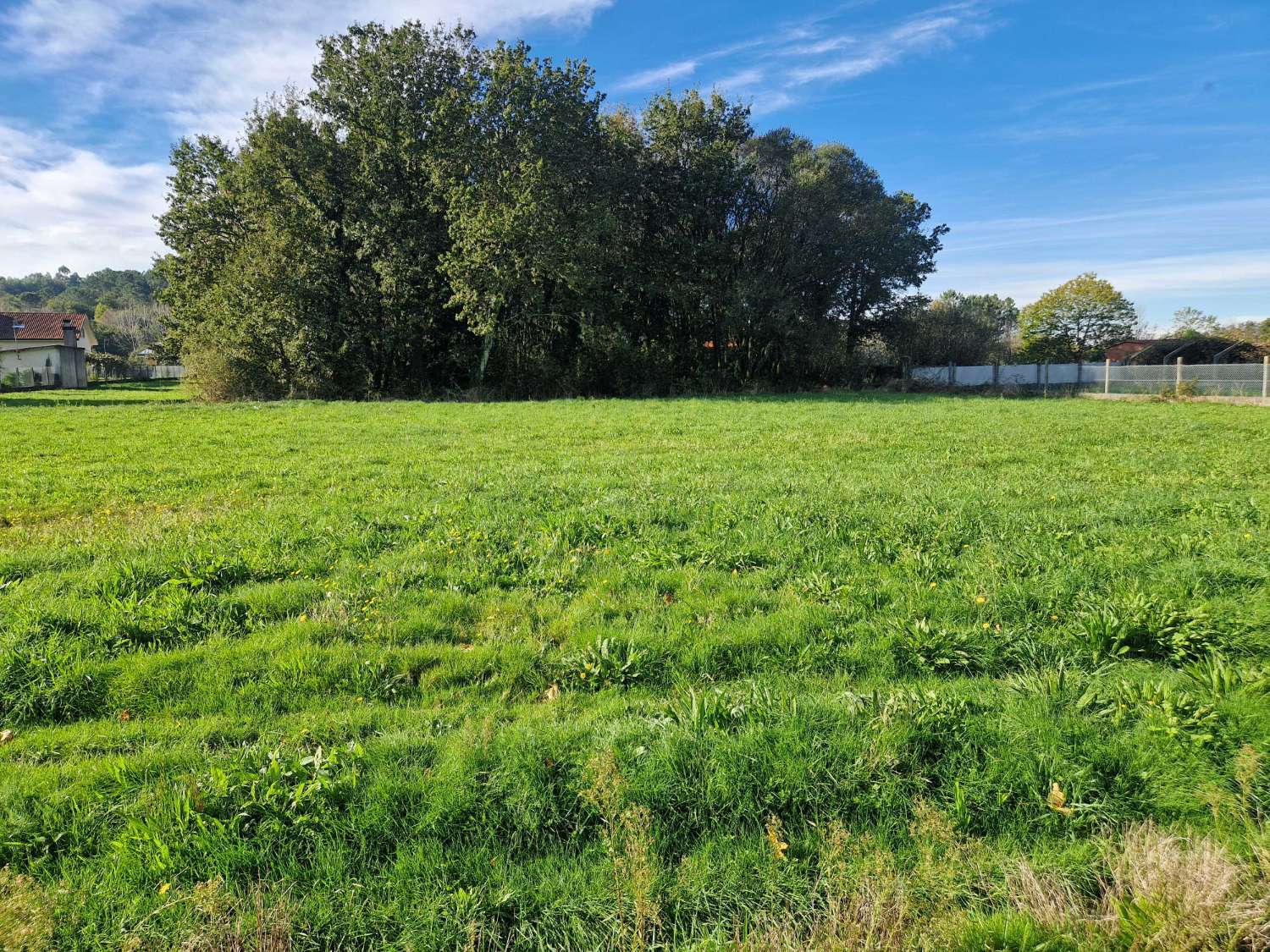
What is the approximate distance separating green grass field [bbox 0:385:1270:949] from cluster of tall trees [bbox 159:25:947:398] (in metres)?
22.5

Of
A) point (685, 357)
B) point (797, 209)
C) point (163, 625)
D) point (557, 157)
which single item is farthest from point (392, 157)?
point (163, 625)

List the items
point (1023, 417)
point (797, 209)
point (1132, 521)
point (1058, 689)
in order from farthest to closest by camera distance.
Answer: point (797, 209) < point (1023, 417) < point (1132, 521) < point (1058, 689)

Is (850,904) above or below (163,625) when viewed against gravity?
below

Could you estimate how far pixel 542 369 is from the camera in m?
31.0

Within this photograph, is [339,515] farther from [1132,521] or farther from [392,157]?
[392,157]

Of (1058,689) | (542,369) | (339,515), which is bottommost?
(1058,689)

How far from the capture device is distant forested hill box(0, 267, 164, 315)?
99625mm

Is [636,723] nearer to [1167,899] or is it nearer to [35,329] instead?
[1167,899]

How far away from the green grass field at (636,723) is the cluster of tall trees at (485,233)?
22512 mm

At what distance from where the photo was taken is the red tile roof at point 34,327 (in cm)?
4947

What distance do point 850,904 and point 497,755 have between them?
61.4 inches

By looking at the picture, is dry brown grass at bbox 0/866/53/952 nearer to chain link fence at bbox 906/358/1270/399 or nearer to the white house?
chain link fence at bbox 906/358/1270/399

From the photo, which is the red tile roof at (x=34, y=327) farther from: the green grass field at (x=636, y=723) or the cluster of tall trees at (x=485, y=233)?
the green grass field at (x=636, y=723)

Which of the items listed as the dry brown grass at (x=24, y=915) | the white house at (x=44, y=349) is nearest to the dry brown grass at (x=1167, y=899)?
the dry brown grass at (x=24, y=915)
